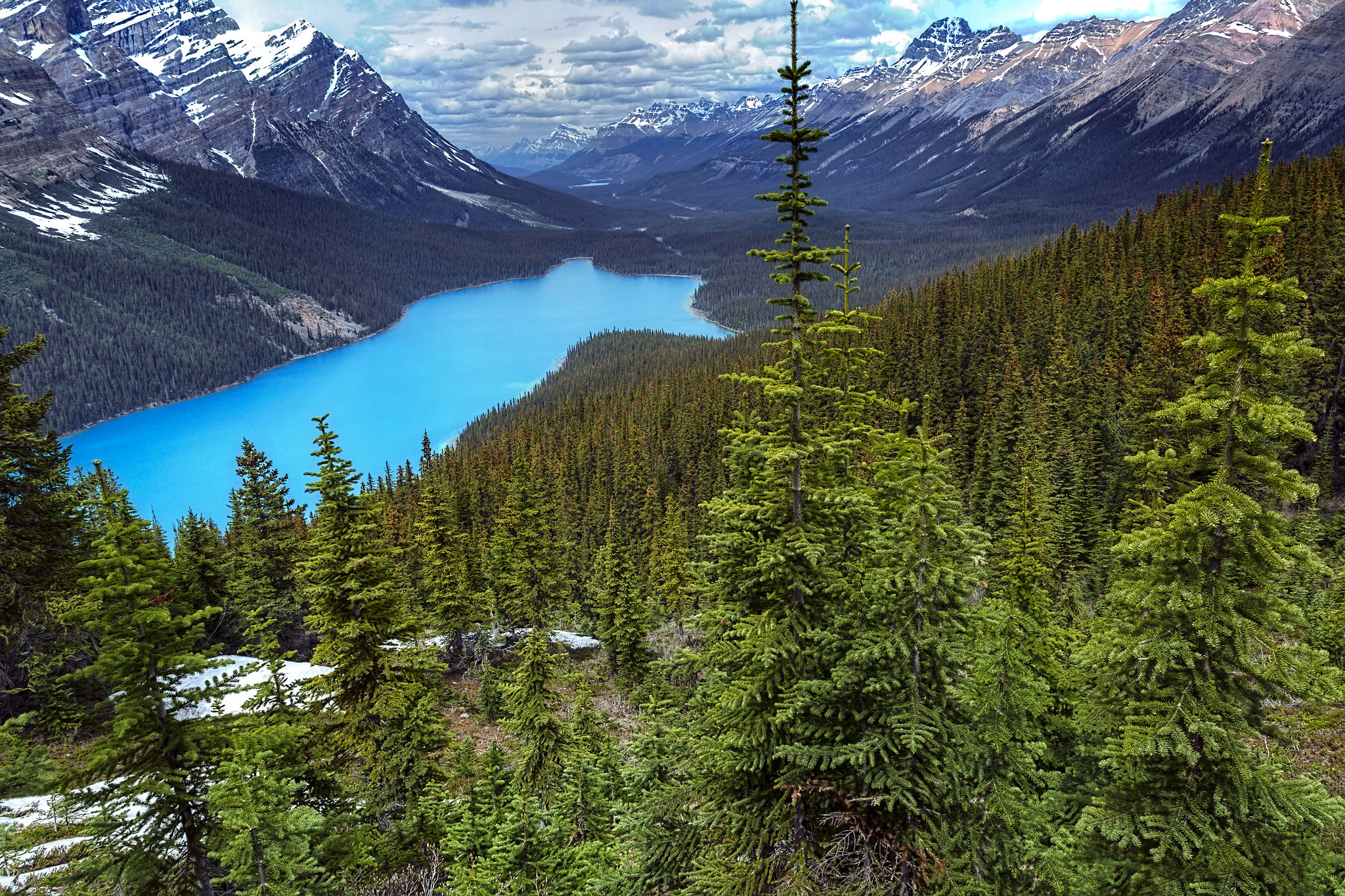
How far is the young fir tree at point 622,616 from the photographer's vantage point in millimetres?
39625

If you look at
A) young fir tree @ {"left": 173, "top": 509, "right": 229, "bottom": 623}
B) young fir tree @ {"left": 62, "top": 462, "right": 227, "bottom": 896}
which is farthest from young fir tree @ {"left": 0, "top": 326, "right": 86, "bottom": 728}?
young fir tree @ {"left": 173, "top": 509, "right": 229, "bottom": 623}

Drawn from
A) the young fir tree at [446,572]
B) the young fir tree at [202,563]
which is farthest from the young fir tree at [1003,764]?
the young fir tree at [202,563]

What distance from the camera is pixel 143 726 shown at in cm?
1159

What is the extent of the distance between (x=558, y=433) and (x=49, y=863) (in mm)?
91907

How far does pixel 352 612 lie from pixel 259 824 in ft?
29.1

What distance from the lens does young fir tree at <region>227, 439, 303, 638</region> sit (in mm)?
41344

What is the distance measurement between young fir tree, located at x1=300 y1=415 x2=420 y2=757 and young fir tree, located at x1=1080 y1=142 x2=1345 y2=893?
16.7 m

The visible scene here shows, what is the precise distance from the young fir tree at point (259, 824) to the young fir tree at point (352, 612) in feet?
20.0

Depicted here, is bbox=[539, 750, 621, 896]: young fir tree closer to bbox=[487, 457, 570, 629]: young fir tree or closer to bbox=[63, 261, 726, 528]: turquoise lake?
bbox=[487, 457, 570, 629]: young fir tree

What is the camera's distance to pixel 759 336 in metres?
156

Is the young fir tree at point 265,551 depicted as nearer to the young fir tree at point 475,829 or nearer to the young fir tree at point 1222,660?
the young fir tree at point 475,829

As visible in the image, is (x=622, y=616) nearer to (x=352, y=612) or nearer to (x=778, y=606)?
(x=352, y=612)

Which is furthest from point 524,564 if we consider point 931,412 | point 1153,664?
point 931,412

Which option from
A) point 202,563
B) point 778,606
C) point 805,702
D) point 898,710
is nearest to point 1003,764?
point 898,710
